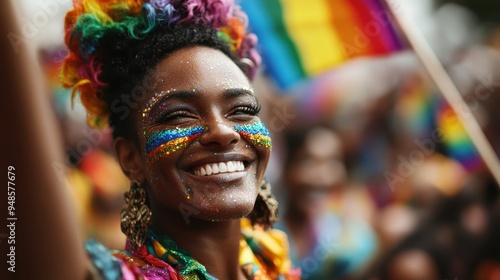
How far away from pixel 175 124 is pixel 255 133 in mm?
208

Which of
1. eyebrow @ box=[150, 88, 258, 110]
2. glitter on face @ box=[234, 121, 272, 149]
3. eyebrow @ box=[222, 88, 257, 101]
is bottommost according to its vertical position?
glitter on face @ box=[234, 121, 272, 149]

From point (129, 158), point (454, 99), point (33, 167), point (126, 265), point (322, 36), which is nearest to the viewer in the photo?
point (33, 167)

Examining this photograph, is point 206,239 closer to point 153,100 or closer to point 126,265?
point 126,265

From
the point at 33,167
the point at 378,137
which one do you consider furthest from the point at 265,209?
the point at 378,137

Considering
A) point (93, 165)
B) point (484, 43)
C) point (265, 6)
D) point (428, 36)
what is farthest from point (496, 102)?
point (93, 165)

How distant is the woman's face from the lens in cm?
138

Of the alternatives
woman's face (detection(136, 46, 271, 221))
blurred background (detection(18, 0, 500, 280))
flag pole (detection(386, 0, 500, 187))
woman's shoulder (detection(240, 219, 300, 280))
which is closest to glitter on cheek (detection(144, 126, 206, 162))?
woman's face (detection(136, 46, 271, 221))

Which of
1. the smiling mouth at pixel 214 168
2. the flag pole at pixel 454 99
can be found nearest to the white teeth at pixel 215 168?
the smiling mouth at pixel 214 168

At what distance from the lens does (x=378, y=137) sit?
299 centimetres

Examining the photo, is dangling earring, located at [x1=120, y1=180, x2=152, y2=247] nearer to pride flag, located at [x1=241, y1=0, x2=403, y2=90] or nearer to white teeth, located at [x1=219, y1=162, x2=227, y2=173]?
white teeth, located at [x1=219, y1=162, x2=227, y2=173]

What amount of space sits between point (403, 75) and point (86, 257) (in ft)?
7.97

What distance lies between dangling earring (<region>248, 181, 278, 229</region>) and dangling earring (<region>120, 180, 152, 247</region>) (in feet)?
1.14

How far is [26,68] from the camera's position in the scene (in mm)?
802

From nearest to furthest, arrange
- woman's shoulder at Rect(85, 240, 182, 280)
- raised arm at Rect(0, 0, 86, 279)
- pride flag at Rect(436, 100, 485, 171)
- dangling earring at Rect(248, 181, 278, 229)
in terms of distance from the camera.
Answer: raised arm at Rect(0, 0, 86, 279) < woman's shoulder at Rect(85, 240, 182, 280) < dangling earring at Rect(248, 181, 278, 229) < pride flag at Rect(436, 100, 485, 171)
